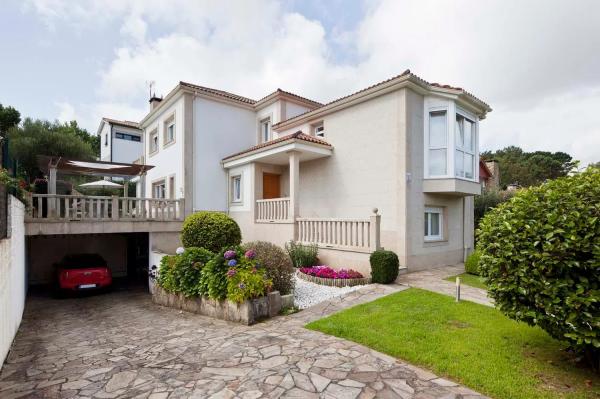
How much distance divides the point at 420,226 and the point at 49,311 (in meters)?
12.1

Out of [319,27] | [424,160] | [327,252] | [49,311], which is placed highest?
[319,27]

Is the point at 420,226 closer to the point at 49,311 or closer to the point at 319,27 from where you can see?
the point at 319,27

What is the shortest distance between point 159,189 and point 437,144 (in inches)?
611

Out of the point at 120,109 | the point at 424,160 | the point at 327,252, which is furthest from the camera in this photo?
the point at 120,109

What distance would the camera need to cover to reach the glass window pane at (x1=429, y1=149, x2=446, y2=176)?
11.2m

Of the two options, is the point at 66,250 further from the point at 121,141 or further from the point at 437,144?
the point at 121,141

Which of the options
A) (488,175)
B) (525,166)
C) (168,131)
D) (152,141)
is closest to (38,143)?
(152,141)

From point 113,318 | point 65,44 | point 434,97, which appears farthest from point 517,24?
point 65,44

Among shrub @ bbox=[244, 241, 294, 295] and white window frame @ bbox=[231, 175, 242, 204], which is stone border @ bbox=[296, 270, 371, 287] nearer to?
shrub @ bbox=[244, 241, 294, 295]

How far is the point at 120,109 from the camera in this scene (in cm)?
3506

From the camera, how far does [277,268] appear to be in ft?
25.5

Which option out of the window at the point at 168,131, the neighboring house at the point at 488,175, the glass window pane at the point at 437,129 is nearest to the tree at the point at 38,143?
the window at the point at 168,131

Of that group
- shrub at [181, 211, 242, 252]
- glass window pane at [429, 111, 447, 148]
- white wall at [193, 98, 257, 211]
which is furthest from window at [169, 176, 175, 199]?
glass window pane at [429, 111, 447, 148]

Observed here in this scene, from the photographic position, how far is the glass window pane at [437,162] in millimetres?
11227
